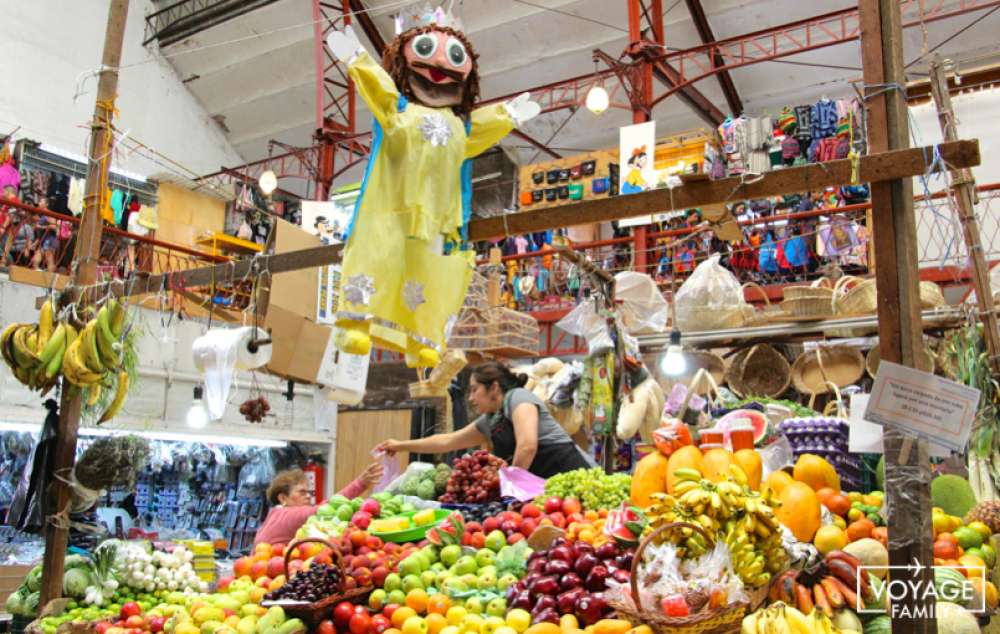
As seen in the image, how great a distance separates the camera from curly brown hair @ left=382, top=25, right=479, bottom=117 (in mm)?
3400

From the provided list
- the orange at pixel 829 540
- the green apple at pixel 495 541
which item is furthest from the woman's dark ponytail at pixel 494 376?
the orange at pixel 829 540

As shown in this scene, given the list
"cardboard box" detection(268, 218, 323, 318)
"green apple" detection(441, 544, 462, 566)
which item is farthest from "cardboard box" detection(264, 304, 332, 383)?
"green apple" detection(441, 544, 462, 566)

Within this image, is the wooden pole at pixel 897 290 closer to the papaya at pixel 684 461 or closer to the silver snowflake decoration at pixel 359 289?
the papaya at pixel 684 461

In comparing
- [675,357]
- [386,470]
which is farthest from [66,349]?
[675,357]

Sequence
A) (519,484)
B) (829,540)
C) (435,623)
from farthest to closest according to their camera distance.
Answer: (519,484), (435,623), (829,540)

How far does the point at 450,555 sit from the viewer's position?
10.6 ft

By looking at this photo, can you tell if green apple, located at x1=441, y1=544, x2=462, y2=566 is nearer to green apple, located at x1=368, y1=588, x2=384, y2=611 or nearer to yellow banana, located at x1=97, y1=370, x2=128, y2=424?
green apple, located at x1=368, y1=588, x2=384, y2=611

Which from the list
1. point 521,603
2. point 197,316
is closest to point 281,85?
point 197,316

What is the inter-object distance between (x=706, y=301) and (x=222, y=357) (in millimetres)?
3283

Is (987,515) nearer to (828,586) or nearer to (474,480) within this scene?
(828,586)

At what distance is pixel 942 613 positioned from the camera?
8.21 feet

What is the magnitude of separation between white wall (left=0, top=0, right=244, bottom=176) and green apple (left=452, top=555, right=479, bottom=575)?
10822mm

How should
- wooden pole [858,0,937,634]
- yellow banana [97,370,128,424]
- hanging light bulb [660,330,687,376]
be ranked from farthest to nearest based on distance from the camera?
hanging light bulb [660,330,687,376]
yellow banana [97,370,128,424]
wooden pole [858,0,937,634]

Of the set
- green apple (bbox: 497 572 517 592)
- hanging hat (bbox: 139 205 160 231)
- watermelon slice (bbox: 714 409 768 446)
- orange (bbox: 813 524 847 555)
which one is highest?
hanging hat (bbox: 139 205 160 231)
